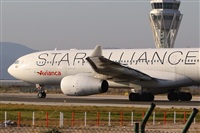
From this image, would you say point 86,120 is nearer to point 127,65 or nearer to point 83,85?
point 83,85

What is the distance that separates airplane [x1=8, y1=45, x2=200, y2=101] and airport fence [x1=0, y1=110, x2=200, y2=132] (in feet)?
35.2

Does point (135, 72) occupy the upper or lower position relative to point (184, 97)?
upper

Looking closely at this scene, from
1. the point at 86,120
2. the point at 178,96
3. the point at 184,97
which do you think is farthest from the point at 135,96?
the point at 86,120

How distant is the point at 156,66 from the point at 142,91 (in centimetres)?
213

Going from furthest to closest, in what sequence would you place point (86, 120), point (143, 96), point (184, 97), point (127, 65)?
point (184, 97) < point (127, 65) < point (143, 96) < point (86, 120)

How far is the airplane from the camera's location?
45188 millimetres

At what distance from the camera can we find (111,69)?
45.8 metres

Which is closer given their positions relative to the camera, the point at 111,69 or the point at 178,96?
the point at 111,69

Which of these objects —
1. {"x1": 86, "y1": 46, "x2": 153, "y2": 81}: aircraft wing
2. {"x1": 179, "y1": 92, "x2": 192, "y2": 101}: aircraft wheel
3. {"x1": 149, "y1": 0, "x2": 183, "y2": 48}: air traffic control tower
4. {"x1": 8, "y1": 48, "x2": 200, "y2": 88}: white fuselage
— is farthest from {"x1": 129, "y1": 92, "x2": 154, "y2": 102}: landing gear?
{"x1": 149, "y1": 0, "x2": 183, "y2": 48}: air traffic control tower

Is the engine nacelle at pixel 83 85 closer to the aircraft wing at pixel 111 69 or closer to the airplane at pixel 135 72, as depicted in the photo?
the airplane at pixel 135 72

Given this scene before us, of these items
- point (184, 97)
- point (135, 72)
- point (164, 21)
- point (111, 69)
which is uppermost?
point (164, 21)

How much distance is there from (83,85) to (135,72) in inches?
152

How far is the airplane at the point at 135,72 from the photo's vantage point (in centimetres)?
4519

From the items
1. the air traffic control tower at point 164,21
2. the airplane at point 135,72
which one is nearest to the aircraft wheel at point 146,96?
the airplane at point 135,72
